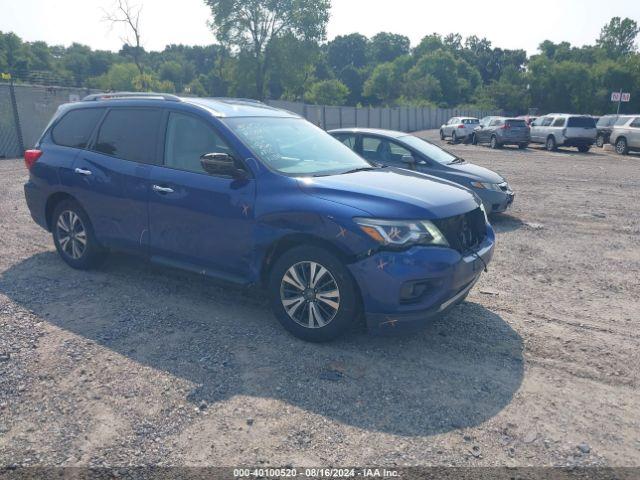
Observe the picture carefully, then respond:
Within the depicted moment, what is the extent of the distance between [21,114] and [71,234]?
15445 millimetres

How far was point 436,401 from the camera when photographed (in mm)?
3514

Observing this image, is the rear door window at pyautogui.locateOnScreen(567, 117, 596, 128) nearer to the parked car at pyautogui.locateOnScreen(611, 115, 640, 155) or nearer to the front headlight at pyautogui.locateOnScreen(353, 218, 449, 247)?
the parked car at pyautogui.locateOnScreen(611, 115, 640, 155)

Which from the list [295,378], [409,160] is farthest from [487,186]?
[295,378]

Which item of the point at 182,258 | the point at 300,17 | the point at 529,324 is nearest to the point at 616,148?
the point at 529,324

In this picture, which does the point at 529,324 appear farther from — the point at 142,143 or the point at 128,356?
the point at 142,143

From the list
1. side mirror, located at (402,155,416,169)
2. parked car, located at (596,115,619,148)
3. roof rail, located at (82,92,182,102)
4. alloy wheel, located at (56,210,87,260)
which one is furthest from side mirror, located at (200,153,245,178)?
parked car, located at (596,115,619,148)

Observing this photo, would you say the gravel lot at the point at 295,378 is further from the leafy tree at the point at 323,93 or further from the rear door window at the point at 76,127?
the leafy tree at the point at 323,93

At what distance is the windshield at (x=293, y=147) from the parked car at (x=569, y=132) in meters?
23.2

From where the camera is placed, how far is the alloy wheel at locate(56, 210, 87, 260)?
575 centimetres

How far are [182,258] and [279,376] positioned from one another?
167cm

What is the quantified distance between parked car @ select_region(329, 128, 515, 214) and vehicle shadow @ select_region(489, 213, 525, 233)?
0.87ft

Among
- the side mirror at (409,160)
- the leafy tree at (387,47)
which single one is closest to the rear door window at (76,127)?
the side mirror at (409,160)

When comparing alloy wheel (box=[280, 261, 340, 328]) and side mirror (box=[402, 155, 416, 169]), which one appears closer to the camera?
alloy wheel (box=[280, 261, 340, 328])

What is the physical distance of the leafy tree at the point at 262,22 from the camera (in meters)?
48.3
